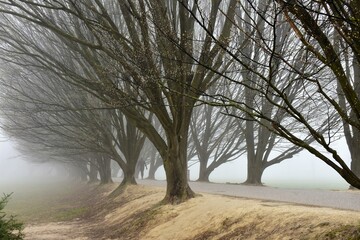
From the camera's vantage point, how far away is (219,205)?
838 cm

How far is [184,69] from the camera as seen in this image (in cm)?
788

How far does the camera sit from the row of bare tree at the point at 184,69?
13.1 ft

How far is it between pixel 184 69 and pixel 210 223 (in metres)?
3.27

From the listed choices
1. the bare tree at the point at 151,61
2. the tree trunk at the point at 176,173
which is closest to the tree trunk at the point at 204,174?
the bare tree at the point at 151,61

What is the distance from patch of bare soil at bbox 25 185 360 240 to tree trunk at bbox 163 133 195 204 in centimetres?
36

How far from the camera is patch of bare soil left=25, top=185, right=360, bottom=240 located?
17.1 feet

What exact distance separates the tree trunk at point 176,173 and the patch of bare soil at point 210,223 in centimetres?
36

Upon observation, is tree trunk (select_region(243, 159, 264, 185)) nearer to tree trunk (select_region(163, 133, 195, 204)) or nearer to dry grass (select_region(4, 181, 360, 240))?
dry grass (select_region(4, 181, 360, 240))

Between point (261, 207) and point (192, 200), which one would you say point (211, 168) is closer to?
point (192, 200)

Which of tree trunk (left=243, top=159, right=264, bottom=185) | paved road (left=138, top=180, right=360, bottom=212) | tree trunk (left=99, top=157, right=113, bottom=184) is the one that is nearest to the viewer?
paved road (left=138, top=180, right=360, bottom=212)

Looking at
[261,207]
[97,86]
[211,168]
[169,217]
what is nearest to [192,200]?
[169,217]

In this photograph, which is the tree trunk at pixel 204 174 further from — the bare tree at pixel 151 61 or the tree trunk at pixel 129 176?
the bare tree at pixel 151 61

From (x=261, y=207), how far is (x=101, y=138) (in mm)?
11822

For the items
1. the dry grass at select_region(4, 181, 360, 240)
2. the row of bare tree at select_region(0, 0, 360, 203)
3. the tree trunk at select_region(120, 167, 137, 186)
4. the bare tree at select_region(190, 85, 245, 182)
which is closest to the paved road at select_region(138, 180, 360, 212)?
the dry grass at select_region(4, 181, 360, 240)
